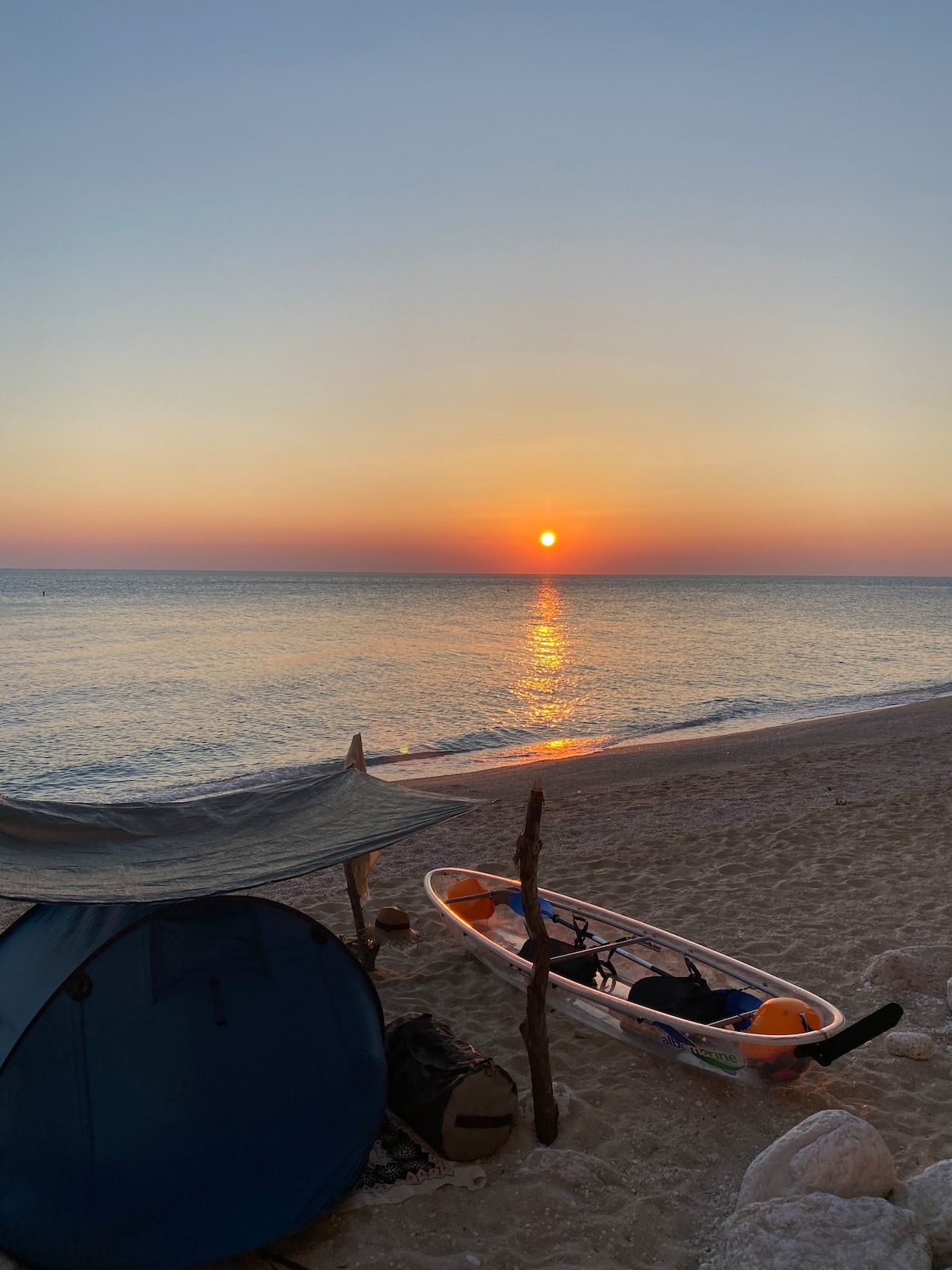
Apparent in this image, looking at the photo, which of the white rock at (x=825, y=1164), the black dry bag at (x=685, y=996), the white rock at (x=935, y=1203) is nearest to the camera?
the white rock at (x=935, y=1203)

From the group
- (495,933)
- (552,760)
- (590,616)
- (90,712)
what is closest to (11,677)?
(90,712)

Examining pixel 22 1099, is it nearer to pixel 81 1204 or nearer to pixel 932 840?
pixel 81 1204

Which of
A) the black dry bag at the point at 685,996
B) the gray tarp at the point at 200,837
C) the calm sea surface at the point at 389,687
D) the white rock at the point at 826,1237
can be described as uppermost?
the gray tarp at the point at 200,837

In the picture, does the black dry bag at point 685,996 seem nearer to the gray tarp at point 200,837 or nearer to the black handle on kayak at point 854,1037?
the black handle on kayak at point 854,1037

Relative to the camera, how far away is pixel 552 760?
19.0 metres

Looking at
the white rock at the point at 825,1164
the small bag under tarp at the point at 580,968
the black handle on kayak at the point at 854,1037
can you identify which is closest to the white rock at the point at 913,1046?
the black handle on kayak at the point at 854,1037

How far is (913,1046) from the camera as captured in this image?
5.90 meters

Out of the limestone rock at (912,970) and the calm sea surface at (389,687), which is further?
the calm sea surface at (389,687)

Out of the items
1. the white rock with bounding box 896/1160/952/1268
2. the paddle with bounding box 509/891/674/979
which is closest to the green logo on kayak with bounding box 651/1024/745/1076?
the paddle with bounding box 509/891/674/979

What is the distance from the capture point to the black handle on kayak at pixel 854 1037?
475 cm

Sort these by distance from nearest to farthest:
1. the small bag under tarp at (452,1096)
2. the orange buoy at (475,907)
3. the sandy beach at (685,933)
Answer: the sandy beach at (685,933), the small bag under tarp at (452,1096), the orange buoy at (475,907)

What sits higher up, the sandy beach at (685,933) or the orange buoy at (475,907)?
the orange buoy at (475,907)

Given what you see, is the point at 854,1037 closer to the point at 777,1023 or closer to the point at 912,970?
the point at 777,1023

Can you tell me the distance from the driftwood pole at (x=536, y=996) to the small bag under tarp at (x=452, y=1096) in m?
0.17
